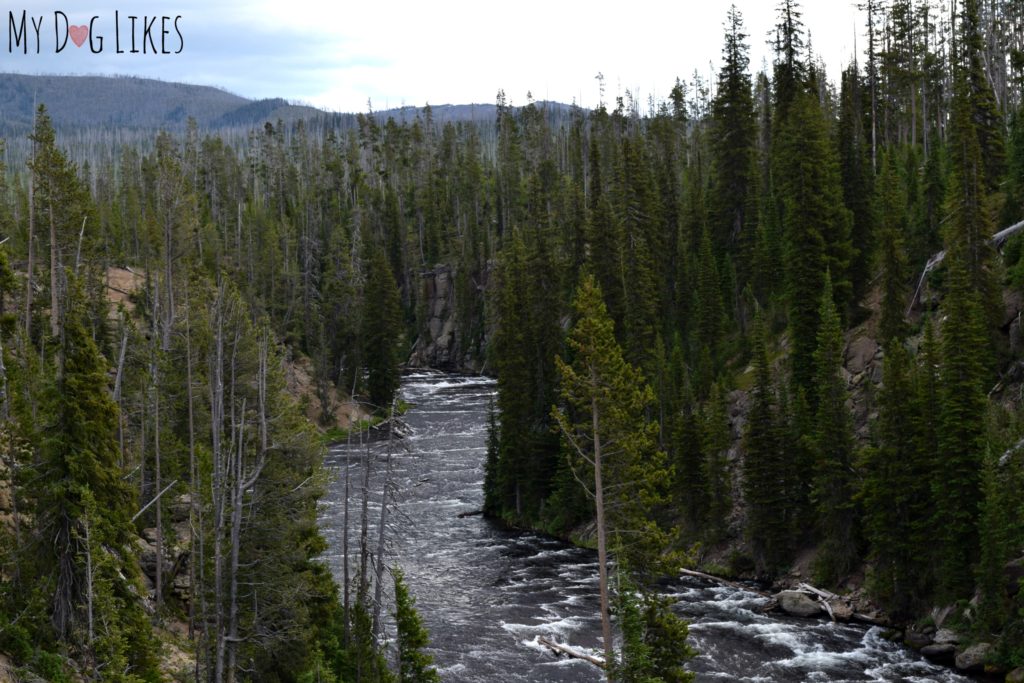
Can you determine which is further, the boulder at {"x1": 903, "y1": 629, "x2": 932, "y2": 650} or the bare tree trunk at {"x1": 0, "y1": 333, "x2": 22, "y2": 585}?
the boulder at {"x1": 903, "y1": 629, "x2": 932, "y2": 650}

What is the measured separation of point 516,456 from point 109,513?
35795 mm

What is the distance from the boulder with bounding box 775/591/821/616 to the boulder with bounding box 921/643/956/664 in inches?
227

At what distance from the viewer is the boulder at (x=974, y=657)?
3484 cm

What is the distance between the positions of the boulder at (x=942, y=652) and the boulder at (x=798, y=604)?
18.9 ft

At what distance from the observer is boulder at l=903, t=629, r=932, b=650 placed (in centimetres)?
3778

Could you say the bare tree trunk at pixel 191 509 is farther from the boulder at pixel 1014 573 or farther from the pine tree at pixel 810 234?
the pine tree at pixel 810 234

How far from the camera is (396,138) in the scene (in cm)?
16200

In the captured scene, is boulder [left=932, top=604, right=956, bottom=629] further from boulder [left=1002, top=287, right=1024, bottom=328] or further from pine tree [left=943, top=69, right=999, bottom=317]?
boulder [left=1002, top=287, right=1024, bottom=328]

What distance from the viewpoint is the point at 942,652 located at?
36594 millimetres

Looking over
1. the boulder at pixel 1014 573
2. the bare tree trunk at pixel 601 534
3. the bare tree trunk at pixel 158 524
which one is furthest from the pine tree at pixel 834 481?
the bare tree trunk at pixel 158 524

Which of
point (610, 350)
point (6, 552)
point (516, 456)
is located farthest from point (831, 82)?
point (6, 552)

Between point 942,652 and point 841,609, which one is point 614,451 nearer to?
point 942,652

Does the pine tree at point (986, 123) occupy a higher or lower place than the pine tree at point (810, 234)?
higher

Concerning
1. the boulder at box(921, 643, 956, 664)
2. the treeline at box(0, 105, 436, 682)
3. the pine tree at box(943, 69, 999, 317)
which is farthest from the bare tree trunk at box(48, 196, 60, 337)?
the pine tree at box(943, 69, 999, 317)
